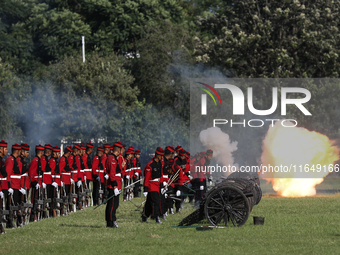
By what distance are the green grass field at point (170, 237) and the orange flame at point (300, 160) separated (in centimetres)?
892

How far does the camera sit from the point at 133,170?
97.1ft

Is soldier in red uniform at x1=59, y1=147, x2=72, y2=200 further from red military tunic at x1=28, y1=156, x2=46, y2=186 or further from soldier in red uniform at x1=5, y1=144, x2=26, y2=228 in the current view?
soldier in red uniform at x1=5, y1=144, x2=26, y2=228

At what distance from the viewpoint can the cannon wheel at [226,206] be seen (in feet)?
55.6

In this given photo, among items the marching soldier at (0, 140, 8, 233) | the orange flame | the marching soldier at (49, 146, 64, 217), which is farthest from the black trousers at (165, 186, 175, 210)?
the orange flame

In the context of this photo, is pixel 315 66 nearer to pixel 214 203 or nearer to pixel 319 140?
pixel 319 140

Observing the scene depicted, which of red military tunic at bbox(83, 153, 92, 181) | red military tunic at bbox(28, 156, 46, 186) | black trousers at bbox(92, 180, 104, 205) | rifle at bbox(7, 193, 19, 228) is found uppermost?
red military tunic at bbox(28, 156, 46, 186)

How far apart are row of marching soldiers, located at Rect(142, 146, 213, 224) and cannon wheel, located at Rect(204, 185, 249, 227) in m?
1.96

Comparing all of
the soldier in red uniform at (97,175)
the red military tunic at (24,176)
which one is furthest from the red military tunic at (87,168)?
the red military tunic at (24,176)

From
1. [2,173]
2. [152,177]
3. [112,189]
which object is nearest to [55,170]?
[152,177]

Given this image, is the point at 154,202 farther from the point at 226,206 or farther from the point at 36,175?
the point at 36,175

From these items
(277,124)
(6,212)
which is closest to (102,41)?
(277,124)

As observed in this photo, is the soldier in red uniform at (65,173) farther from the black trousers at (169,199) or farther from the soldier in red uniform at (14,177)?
the soldier in red uniform at (14,177)

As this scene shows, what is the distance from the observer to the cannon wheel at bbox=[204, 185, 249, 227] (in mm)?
16938

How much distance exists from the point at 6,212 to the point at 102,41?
37.0 metres
